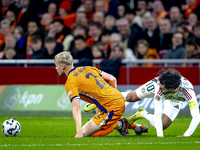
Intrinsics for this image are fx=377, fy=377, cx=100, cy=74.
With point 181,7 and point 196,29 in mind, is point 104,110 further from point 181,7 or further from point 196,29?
point 181,7

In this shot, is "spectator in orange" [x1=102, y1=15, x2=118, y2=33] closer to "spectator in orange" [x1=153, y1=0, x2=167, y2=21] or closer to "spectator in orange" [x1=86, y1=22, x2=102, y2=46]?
"spectator in orange" [x1=86, y1=22, x2=102, y2=46]

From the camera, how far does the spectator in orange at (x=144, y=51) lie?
1282cm

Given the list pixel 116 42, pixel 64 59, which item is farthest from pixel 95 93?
pixel 116 42

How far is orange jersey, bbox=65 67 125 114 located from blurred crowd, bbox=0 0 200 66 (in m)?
5.70

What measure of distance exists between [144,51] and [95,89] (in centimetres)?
642

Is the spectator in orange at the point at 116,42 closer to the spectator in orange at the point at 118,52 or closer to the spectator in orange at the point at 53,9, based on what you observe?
the spectator in orange at the point at 118,52

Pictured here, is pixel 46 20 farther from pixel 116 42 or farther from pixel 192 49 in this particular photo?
pixel 192 49

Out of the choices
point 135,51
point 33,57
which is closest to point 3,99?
point 33,57

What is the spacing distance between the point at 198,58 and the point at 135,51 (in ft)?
7.07

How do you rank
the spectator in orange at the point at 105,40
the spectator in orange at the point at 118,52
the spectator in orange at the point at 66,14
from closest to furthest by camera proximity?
the spectator in orange at the point at 118,52, the spectator in orange at the point at 105,40, the spectator in orange at the point at 66,14

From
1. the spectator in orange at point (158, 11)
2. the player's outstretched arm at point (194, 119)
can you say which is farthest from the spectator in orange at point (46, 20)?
the player's outstretched arm at point (194, 119)

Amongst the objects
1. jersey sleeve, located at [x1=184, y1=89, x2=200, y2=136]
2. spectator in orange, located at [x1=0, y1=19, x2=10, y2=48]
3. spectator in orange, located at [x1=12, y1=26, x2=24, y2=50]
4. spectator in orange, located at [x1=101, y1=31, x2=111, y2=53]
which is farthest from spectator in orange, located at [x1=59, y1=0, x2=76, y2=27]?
jersey sleeve, located at [x1=184, y1=89, x2=200, y2=136]

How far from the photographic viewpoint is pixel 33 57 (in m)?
13.8

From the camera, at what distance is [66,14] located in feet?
53.4
